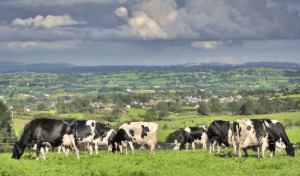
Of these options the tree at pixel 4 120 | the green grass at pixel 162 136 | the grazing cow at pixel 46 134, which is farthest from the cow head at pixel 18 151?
the green grass at pixel 162 136

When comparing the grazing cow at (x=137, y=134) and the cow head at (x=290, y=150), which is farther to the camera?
the grazing cow at (x=137, y=134)

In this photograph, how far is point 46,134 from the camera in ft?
64.1

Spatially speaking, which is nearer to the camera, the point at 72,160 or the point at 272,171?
the point at 272,171

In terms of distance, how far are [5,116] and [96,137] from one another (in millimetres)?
77656

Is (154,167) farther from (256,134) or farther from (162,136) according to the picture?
(162,136)

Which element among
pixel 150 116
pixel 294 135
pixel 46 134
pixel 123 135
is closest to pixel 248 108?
pixel 150 116

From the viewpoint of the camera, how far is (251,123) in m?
20.4

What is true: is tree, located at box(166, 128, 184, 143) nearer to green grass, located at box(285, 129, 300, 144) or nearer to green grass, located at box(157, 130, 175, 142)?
green grass, located at box(157, 130, 175, 142)

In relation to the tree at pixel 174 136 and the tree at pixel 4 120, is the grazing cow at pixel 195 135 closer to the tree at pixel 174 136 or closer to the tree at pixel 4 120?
the tree at pixel 4 120

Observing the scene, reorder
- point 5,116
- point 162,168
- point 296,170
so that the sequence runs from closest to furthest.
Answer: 1. point 296,170
2. point 162,168
3. point 5,116

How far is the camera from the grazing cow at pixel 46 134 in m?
19.5

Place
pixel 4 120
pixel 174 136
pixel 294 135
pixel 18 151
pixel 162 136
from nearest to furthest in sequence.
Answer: pixel 18 151 → pixel 4 120 → pixel 294 135 → pixel 174 136 → pixel 162 136

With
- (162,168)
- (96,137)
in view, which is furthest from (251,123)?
(96,137)

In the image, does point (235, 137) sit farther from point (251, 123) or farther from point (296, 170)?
point (296, 170)
